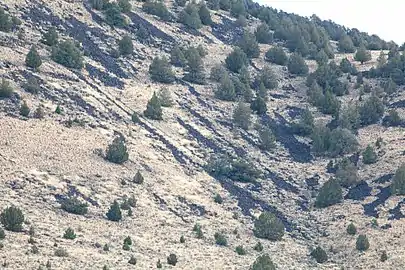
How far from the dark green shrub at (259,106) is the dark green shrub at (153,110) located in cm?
1363

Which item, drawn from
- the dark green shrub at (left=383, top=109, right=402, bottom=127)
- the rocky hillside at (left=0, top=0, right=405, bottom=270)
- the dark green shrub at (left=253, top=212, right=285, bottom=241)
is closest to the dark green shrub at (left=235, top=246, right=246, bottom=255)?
the rocky hillside at (left=0, top=0, right=405, bottom=270)

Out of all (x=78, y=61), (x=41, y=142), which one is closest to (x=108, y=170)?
(x=41, y=142)

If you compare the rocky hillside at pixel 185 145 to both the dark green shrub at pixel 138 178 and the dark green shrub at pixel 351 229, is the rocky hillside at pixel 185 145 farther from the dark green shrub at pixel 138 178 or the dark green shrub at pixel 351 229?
the dark green shrub at pixel 351 229

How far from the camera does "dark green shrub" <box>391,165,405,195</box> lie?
187 feet

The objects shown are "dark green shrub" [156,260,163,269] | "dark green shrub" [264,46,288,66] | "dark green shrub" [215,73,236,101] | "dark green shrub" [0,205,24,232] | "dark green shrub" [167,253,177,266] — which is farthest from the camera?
"dark green shrub" [264,46,288,66]

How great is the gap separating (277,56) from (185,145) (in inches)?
1197

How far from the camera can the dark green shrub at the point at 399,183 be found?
187ft

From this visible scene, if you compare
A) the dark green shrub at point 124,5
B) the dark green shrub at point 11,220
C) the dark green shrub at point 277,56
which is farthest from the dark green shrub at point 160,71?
the dark green shrub at point 11,220

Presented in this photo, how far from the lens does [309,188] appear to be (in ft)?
205

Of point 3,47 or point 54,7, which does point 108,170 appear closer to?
point 3,47

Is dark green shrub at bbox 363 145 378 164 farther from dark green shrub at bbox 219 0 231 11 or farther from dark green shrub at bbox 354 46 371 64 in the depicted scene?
dark green shrub at bbox 219 0 231 11

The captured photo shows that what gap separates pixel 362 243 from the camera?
5044cm

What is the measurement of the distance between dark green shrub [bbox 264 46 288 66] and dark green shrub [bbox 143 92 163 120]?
92.2 feet

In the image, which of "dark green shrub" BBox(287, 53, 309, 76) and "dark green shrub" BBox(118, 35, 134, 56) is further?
"dark green shrub" BBox(287, 53, 309, 76)
